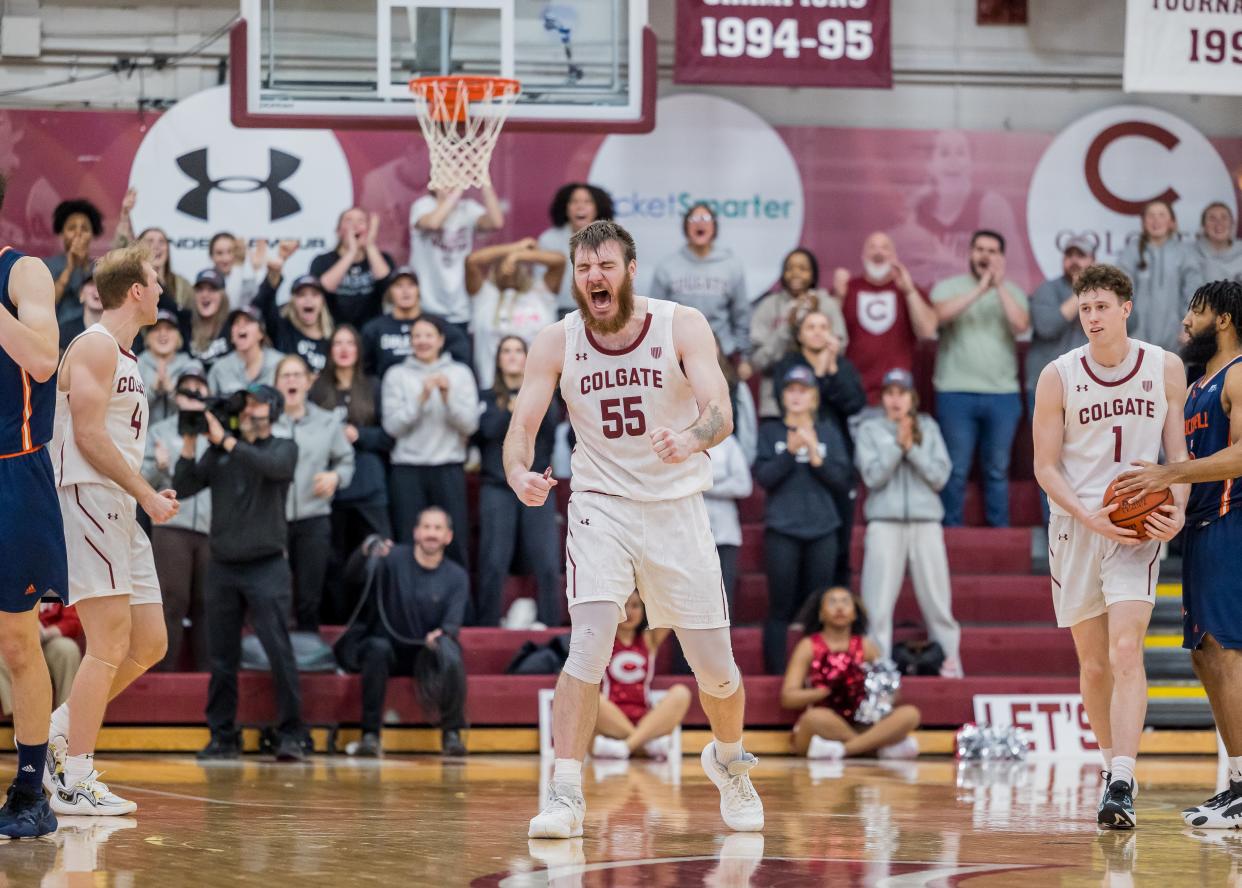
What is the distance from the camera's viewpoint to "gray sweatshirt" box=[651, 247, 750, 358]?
1365 cm

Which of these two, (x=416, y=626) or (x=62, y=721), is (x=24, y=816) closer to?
(x=62, y=721)

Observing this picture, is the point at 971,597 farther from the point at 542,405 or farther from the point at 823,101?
the point at 542,405

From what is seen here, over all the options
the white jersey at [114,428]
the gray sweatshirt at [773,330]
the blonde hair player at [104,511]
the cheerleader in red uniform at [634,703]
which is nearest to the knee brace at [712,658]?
the blonde hair player at [104,511]

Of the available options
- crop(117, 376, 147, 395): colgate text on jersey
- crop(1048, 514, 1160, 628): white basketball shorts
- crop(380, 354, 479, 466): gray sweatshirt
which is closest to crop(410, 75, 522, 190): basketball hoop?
crop(380, 354, 479, 466): gray sweatshirt

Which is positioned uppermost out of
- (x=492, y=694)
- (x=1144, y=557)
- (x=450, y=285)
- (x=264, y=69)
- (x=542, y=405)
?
(x=264, y=69)

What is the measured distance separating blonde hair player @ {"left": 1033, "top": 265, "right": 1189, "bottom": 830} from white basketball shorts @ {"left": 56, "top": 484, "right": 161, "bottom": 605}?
3816 millimetres

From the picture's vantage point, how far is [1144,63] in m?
13.4

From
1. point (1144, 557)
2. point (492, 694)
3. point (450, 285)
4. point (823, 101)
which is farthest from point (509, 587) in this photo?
point (1144, 557)

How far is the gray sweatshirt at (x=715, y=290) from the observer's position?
13648 millimetres

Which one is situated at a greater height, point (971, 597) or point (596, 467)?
point (596, 467)

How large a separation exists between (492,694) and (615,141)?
567 centimetres

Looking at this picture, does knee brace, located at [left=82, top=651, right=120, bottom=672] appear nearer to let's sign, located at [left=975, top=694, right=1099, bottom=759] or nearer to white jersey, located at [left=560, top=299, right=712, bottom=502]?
white jersey, located at [left=560, top=299, right=712, bottom=502]

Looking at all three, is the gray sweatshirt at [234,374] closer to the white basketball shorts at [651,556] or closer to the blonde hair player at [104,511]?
the blonde hair player at [104,511]

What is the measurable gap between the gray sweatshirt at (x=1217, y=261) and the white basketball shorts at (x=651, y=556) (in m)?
9.17
